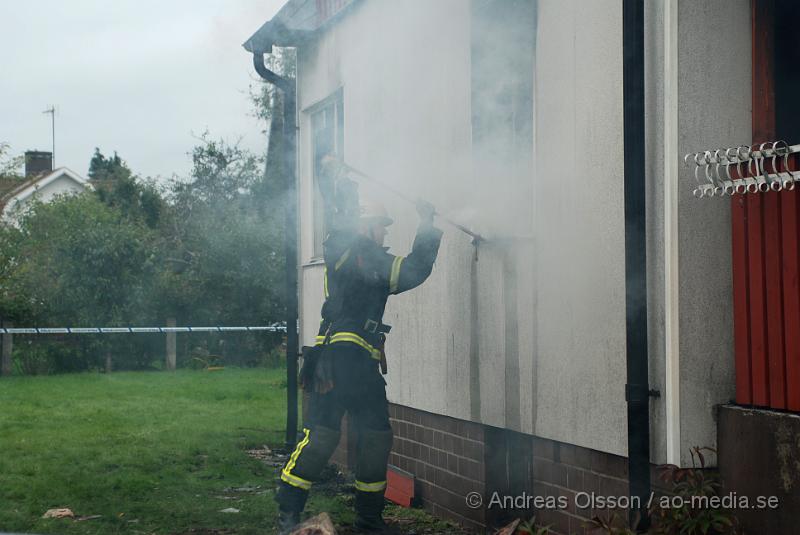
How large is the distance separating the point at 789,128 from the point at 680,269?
830mm

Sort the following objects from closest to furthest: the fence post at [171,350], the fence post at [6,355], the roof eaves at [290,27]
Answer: the roof eaves at [290,27], the fence post at [6,355], the fence post at [171,350]

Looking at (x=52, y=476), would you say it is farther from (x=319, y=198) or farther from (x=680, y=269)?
(x=680, y=269)

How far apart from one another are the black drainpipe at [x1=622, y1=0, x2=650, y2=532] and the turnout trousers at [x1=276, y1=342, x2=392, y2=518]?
2.13 m

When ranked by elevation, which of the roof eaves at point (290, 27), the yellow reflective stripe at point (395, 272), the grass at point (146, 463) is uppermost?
the roof eaves at point (290, 27)


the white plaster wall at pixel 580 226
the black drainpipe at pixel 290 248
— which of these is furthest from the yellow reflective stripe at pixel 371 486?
the black drainpipe at pixel 290 248

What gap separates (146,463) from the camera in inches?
388

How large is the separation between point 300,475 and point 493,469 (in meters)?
1.29

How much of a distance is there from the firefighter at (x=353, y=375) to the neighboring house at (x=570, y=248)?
2.23 feet

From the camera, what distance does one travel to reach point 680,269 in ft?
16.0

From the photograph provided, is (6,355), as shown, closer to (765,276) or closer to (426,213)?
(426,213)

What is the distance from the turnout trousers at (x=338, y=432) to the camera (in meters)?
6.59

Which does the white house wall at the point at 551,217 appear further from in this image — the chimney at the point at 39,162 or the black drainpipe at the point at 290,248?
the chimney at the point at 39,162

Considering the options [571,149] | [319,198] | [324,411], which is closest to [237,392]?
[319,198]

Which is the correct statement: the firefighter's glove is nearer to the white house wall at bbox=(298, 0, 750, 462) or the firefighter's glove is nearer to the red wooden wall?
the white house wall at bbox=(298, 0, 750, 462)
